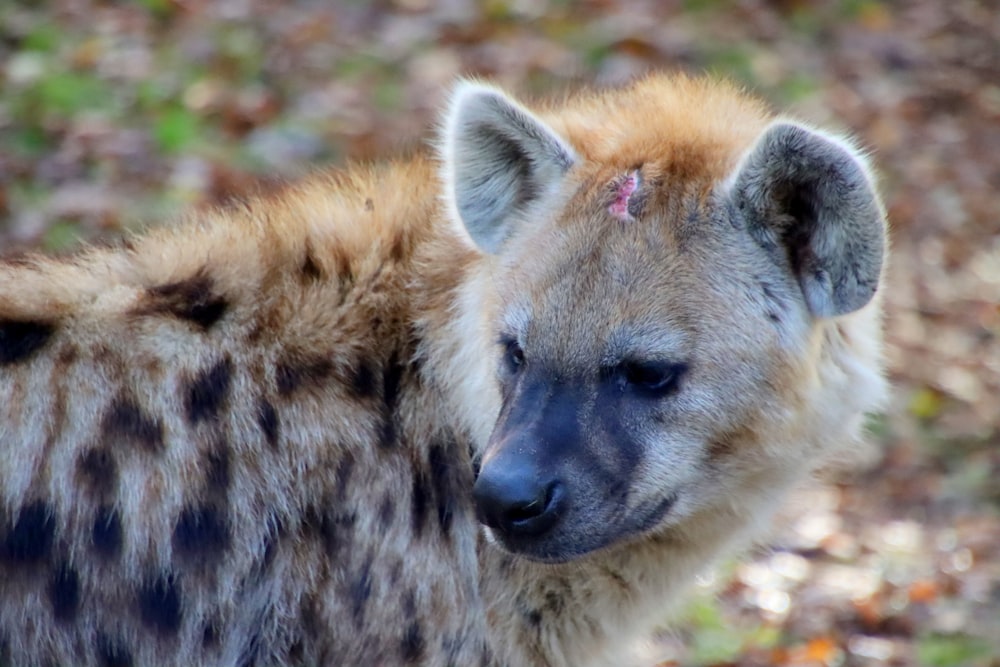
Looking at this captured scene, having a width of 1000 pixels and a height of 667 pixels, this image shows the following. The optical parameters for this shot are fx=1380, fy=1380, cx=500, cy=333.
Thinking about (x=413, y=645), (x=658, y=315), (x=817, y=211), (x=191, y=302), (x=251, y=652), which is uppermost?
(x=817, y=211)

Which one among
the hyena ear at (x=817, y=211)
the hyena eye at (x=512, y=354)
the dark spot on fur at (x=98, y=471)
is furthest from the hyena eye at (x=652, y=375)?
the dark spot on fur at (x=98, y=471)

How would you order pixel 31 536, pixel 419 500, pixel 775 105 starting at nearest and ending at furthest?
pixel 31 536 < pixel 419 500 < pixel 775 105

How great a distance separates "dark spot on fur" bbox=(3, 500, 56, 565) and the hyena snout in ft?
2.86

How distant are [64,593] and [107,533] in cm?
14

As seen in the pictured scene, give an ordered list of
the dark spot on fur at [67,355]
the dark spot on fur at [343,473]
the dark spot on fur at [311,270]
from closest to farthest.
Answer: the dark spot on fur at [67,355], the dark spot on fur at [343,473], the dark spot on fur at [311,270]

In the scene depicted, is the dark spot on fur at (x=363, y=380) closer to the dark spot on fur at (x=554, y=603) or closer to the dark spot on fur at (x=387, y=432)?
the dark spot on fur at (x=387, y=432)

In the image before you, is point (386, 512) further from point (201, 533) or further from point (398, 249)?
point (398, 249)

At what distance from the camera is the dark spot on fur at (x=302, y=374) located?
2992 mm

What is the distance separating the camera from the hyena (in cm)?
279

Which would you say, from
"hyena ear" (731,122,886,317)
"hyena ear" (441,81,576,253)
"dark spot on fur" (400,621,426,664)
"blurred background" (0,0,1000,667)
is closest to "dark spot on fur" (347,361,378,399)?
"hyena ear" (441,81,576,253)

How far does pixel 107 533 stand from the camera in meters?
2.83

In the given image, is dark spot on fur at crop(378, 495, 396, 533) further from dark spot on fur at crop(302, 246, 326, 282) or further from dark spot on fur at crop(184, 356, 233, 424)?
dark spot on fur at crop(302, 246, 326, 282)

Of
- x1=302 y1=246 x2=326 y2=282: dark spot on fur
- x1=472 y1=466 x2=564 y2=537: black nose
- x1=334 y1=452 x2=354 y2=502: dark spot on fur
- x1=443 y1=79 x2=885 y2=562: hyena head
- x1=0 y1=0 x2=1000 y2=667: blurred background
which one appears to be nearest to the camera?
x1=472 y1=466 x2=564 y2=537: black nose

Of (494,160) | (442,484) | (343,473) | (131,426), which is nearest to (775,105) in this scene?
(494,160)
